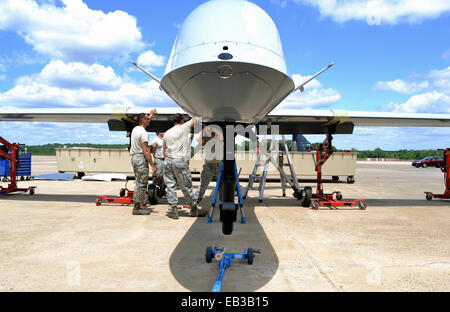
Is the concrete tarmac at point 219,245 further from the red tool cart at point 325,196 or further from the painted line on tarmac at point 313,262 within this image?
the red tool cart at point 325,196

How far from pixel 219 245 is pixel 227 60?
2.75 meters

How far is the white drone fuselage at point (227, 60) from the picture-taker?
2.20 m

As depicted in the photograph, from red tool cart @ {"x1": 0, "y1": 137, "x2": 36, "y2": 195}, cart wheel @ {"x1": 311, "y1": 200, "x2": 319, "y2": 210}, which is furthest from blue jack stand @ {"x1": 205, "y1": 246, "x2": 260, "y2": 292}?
red tool cart @ {"x1": 0, "y1": 137, "x2": 36, "y2": 195}

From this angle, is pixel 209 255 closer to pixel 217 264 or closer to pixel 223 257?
pixel 217 264

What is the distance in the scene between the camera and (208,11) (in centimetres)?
248

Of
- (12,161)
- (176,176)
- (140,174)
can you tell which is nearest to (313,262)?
(176,176)

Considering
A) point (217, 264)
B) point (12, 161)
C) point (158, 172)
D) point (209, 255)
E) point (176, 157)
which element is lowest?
point (217, 264)

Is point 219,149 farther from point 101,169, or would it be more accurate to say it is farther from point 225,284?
point 101,169

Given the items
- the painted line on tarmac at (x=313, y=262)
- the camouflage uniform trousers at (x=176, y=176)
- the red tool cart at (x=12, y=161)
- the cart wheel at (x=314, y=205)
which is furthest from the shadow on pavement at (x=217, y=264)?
the red tool cart at (x=12, y=161)

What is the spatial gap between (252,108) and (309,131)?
6645mm

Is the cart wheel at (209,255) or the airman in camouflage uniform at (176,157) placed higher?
the airman in camouflage uniform at (176,157)

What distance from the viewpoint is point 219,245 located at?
400cm

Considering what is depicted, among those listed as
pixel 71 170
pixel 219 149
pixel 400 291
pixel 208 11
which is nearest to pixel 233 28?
pixel 208 11

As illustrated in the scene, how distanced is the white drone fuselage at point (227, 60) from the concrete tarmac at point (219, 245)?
1.83 m
